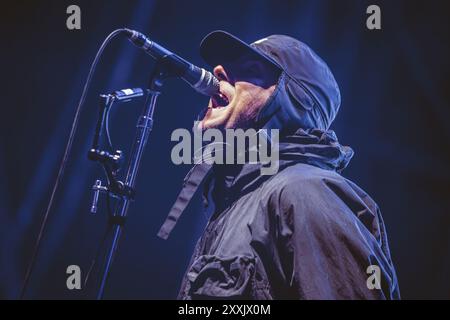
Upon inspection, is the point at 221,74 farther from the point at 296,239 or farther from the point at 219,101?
the point at 296,239

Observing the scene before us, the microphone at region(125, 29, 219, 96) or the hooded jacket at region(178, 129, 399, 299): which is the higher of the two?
the microphone at region(125, 29, 219, 96)

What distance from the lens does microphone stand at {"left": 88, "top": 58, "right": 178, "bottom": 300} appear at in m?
1.68

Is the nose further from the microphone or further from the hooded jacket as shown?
the hooded jacket

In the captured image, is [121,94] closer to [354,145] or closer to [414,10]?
[354,145]

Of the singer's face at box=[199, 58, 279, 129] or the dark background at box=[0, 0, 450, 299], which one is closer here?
the singer's face at box=[199, 58, 279, 129]

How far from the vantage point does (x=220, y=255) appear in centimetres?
169

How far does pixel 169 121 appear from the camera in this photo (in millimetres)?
3238

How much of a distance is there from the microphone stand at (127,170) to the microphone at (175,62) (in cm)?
3

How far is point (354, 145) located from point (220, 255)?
77.4 inches

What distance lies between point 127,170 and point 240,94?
677 millimetres

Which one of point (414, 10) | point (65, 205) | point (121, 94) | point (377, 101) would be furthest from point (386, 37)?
point (65, 205)

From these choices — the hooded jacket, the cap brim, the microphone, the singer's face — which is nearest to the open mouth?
the singer's face

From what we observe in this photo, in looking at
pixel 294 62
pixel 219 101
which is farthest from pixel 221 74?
pixel 294 62

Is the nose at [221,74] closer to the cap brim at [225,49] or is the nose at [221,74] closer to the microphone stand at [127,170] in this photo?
the cap brim at [225,49]
